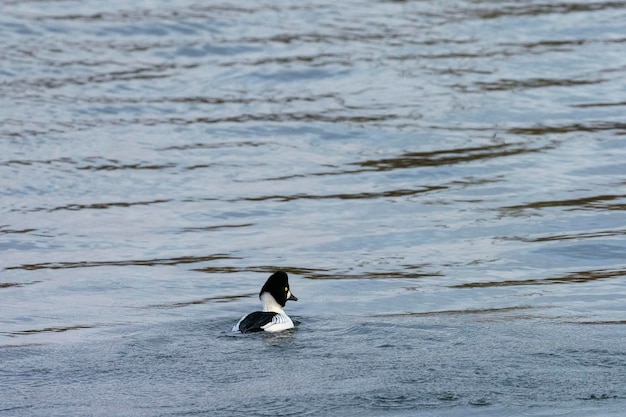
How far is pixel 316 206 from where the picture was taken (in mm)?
13695

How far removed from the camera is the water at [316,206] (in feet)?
27.2

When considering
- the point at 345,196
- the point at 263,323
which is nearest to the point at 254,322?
the point at 263,323

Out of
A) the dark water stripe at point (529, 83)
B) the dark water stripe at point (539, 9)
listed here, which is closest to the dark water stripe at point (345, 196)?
the dark water stripe at point (529, 83)

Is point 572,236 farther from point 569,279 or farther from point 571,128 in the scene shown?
point 571,128

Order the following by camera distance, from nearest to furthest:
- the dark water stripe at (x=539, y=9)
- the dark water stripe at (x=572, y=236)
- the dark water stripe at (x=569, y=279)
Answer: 1. the dark water stripe at (x=569, y=279)
2. the dark water stripe at (x=572, y=236)
3. the dark water stripe at (x=539, y=9)

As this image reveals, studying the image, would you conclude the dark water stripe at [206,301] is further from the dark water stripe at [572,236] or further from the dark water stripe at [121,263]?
the dark water stripe at [572,236]

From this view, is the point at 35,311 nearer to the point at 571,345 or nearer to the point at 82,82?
the point at 571,345

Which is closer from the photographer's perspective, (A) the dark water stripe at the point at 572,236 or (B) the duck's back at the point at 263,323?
(B) the duck's back at the point at 263,323

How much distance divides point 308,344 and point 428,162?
6.45 meters

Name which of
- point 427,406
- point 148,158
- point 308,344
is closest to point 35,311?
point 308,344

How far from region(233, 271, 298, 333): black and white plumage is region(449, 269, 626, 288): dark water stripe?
1700 millimetres

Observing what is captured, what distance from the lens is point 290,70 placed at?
65.7 ft

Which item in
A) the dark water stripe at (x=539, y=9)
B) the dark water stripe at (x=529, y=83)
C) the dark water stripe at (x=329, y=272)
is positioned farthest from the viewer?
the dark water stripe at (x=539, y=9)

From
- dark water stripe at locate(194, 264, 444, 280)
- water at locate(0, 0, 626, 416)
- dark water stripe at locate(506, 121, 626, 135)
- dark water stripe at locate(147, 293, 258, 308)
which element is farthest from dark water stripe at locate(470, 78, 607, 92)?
dark water stripe at locate(147, 293, 258, 308)
